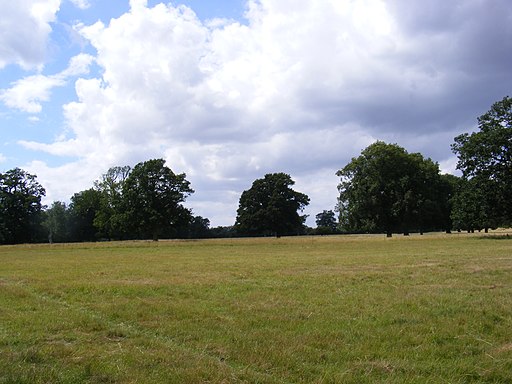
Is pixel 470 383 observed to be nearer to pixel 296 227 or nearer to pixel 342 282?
pixel 342 282

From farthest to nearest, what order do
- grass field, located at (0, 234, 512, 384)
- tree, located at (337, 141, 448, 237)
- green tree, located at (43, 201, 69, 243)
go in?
1. green tree, located at (43, 201, 69, 243)
2. tree, located at (337, 141, 448, 237)
3. grass field, located at (0, 234, 512, 384)

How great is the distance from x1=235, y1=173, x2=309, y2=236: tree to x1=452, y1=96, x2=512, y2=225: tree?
66.0m

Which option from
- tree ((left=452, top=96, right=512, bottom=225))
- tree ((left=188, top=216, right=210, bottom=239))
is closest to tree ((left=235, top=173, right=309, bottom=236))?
tree ((left=188, top=216, right=210, bottom=239))

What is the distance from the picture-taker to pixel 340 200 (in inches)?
3460

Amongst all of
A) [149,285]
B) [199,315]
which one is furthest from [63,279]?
[199,315]

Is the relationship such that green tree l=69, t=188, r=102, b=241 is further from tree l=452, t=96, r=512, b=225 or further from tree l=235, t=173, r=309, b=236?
tree l=452, t=96, r=512, b=225

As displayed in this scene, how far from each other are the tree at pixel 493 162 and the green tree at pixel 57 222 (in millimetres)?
95716

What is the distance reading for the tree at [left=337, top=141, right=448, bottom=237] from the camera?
83.3 m

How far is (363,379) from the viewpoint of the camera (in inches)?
280

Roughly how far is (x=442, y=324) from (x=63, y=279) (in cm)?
1695

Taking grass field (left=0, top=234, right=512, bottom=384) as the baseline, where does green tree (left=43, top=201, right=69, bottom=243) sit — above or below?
above

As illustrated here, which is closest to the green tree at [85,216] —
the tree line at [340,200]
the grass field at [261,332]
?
the tree line at [340,200]

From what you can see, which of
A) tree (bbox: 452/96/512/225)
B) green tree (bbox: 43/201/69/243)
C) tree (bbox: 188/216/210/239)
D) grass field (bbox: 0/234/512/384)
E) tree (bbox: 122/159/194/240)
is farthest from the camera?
tree (bbox: 188/216/210/239)

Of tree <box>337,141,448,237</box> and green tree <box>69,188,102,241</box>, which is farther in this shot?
green tree <box>69,188,102,241</box>
